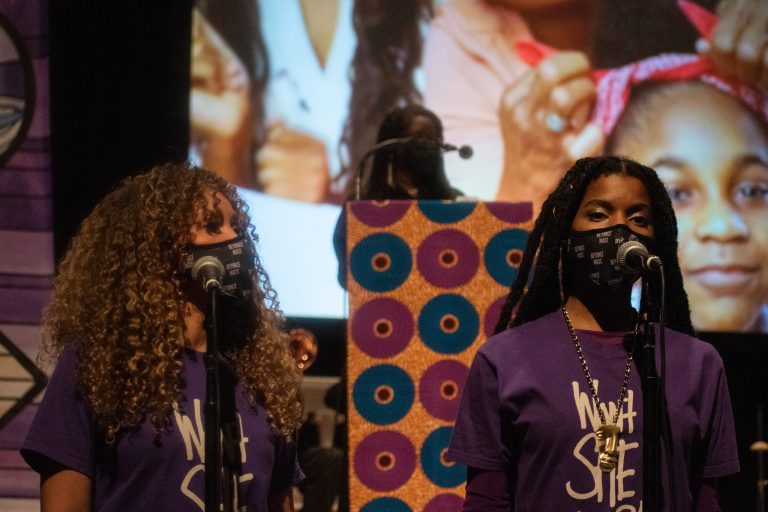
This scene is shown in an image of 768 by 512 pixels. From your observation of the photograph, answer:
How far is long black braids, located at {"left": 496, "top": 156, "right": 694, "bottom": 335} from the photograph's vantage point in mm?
2744

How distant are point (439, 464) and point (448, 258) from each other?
665 millimetres

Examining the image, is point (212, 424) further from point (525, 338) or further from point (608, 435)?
point (608, 435)

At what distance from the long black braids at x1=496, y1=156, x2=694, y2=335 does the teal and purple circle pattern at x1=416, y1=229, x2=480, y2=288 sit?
35.9 inches

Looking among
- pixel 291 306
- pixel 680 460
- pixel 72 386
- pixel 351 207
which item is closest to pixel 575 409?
pixel 680 460

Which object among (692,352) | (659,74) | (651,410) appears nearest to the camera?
(651,410)

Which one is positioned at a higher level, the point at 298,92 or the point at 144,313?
the point at 298,92

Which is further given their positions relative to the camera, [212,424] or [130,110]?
[130,110]

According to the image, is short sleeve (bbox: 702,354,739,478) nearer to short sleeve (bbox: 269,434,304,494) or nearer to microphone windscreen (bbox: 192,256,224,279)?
short sleeve (bbox: 269,434,304,494)

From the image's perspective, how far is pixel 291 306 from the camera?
5.53 meters

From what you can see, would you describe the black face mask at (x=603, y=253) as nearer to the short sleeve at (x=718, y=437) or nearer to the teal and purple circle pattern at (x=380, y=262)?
the short sleeve at (x=718, y=437)

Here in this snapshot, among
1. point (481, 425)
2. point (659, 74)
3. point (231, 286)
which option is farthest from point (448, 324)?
point (659, 74)

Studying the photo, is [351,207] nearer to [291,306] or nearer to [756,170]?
[291,306]

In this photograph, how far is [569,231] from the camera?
273cm

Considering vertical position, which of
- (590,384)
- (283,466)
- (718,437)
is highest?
(590,384)
